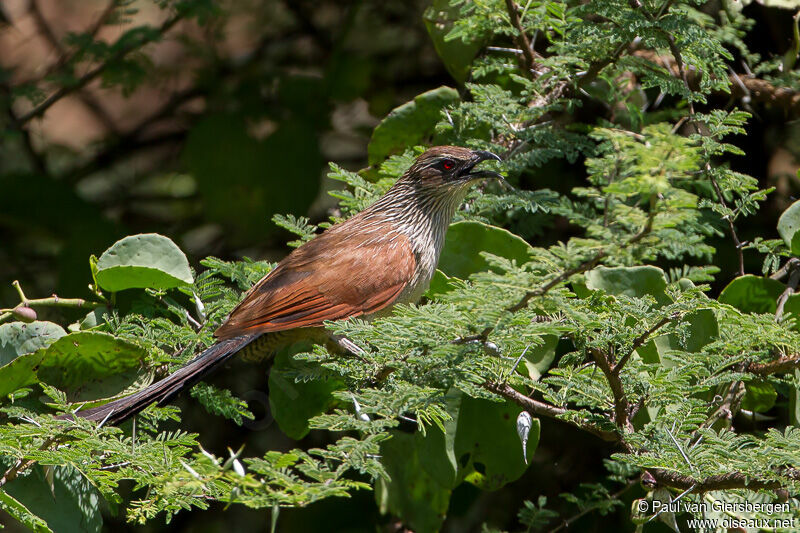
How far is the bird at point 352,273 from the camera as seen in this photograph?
2.41 m

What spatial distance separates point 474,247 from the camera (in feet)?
8.00

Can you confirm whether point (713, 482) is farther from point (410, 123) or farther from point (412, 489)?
point (410, 123)

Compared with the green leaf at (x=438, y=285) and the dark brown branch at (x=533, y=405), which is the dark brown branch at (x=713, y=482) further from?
the green leaf at (x=438, y=285)

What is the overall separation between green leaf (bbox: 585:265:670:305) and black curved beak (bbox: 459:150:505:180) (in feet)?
1.92

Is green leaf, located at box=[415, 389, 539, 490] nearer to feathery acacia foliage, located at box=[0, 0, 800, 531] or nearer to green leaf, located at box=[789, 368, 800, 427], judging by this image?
feathery acacia foliage, located at box=[0, 0, 800, 531]

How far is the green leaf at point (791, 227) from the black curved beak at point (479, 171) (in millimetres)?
837

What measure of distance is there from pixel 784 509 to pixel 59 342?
1.70 meters

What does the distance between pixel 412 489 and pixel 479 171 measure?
106 cm

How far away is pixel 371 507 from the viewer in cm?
300

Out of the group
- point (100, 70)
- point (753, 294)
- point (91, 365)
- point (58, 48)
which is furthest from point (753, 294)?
point (58, 48)

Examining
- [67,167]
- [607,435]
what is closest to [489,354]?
[607,435]

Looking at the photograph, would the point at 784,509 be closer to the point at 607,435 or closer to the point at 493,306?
the point at 607,435

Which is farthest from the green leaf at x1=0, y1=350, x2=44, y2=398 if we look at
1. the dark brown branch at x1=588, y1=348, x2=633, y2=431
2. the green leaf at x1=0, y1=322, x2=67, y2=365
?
the dark brown branch at x1=588, y1=348, x2=633, y2=431

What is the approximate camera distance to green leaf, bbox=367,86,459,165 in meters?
2.92
